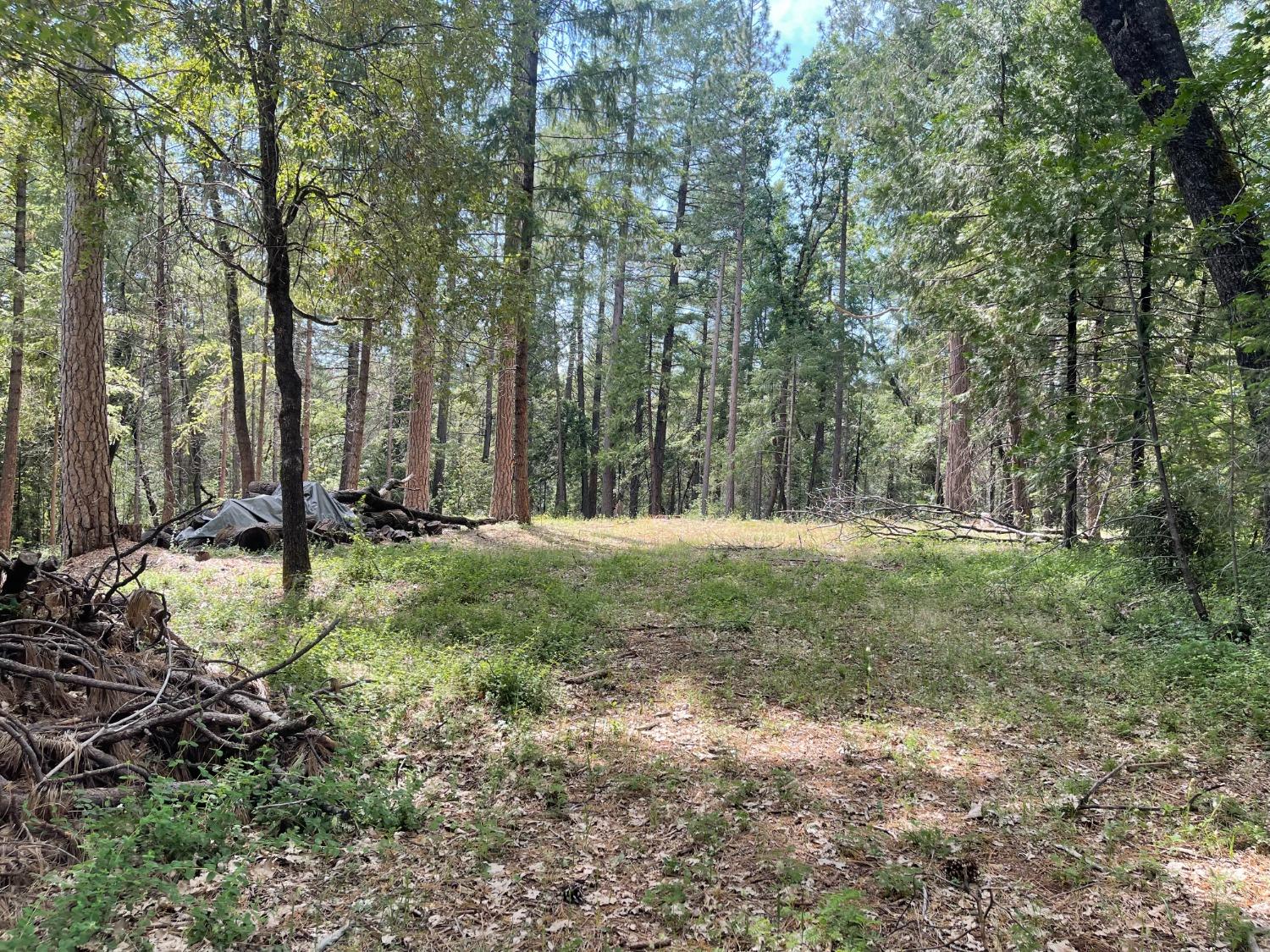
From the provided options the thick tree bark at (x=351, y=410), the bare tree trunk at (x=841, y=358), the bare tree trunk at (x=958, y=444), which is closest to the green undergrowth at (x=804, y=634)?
the bare tree trunk at (x=958, y=444)

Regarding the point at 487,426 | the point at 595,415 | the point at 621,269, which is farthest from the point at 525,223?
the point at 487,426

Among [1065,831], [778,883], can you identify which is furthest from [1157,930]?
[778,883]

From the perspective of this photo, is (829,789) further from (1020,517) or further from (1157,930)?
(1020,517)

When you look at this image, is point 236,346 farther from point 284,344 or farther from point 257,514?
point 284,344

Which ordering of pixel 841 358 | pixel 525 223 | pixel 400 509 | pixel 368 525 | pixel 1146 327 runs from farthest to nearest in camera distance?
1. pixel 841 358
2. pixel 400 509
3. pixel 525 223
4. pixel 368 525
5. pixel 1146 327

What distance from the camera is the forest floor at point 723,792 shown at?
250 centimetres

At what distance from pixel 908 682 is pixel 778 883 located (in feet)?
9.10

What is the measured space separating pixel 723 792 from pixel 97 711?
3225 mm

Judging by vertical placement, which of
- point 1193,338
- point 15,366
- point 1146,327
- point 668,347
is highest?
point 668,347

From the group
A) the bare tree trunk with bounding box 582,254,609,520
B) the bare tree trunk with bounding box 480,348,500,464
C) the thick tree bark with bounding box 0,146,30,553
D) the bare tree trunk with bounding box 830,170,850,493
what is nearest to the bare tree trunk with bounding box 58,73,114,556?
the thick tree bark with bounding box 0,146,30,553

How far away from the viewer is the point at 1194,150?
18.6 ft

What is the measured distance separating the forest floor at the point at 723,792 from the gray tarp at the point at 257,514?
357cm

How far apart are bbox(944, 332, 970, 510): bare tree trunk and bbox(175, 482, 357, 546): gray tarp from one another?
38.7 ft

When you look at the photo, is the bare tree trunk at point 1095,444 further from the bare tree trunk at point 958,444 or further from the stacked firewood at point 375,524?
the stacked firewood at point 375,524
